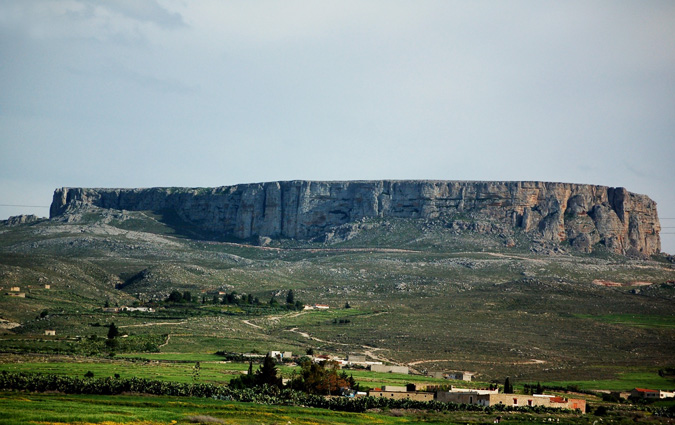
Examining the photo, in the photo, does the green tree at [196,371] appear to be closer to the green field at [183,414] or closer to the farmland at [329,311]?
the farmland at [329,311]

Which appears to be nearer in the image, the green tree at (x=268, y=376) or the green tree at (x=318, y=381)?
the green tree at (x=268, y=376)

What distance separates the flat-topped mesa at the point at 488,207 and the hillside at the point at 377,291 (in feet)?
7.00

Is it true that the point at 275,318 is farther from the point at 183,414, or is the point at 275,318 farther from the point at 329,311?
the point at 183,414

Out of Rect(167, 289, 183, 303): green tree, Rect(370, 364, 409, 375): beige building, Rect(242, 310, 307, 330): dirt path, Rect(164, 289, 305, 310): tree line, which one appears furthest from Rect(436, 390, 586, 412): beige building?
Rect(167, 289, 183, 303): green tree

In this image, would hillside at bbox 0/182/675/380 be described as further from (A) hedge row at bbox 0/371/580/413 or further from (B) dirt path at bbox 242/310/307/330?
(A) hedge row at bbox 0/371/580/413

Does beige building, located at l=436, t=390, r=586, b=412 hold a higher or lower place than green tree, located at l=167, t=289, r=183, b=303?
lower

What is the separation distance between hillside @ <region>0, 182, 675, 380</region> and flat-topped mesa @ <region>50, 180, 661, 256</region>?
7.00 feet

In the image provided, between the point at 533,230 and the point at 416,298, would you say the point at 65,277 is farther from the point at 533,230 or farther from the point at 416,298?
the point at 533,230

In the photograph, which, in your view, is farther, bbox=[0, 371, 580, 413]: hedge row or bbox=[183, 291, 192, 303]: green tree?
bbox=[183, 291, 192, 303]: green tree

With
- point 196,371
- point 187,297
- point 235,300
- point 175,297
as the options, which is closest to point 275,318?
point 235,300

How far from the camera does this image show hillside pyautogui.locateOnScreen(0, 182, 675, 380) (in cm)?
9588

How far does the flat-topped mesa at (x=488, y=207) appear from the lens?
566ft

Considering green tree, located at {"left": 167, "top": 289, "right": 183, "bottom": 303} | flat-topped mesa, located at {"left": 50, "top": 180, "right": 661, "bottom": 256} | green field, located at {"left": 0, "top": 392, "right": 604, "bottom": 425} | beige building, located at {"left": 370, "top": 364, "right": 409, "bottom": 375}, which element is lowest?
green field, located at {"left": 0, "top": 392, "right": 604, "bottom": 425}

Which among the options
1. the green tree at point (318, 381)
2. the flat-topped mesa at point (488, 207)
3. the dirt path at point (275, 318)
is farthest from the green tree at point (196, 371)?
the flat-topped mesa at point (488, 207)
